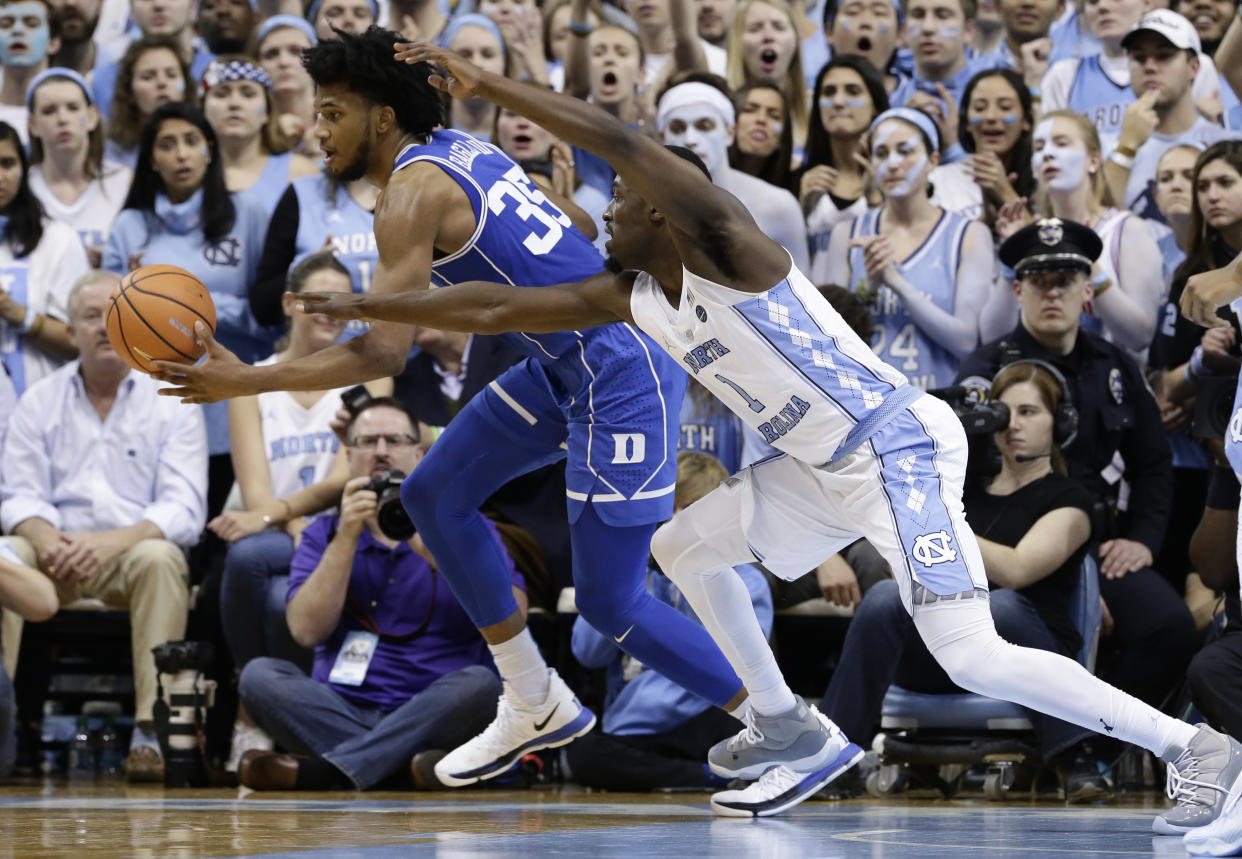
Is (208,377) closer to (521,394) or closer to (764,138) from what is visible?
(521,394)

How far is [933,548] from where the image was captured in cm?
392

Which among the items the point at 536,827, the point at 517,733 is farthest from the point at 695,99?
the point at 536,827

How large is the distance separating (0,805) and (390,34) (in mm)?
2765

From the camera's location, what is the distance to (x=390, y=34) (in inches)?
186

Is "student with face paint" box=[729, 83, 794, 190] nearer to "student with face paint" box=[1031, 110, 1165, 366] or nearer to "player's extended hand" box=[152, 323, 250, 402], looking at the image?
"student with face paint" box=[1031, 110, 1165, 366]

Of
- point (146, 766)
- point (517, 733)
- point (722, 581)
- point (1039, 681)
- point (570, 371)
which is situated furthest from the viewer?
point (146, 766)

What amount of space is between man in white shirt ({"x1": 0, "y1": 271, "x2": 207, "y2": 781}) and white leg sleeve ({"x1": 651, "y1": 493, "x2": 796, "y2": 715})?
10.1ft

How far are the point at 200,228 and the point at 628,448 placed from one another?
149 inches

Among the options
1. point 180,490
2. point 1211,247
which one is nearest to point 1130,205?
point 1211,247

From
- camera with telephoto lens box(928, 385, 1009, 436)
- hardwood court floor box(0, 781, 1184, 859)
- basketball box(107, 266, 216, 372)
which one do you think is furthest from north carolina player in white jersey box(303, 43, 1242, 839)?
camera with telephoto lens box(928, 385, 1009, 436)

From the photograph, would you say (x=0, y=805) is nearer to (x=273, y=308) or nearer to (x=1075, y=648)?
(x=273, y=308)

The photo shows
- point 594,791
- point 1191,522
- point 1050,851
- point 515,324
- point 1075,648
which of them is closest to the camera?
point 1050,851

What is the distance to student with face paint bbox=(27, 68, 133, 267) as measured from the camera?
8102 mm

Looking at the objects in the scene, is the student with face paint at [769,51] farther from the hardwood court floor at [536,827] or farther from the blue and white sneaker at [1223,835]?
the blue and white sneaker at [1223,835]
